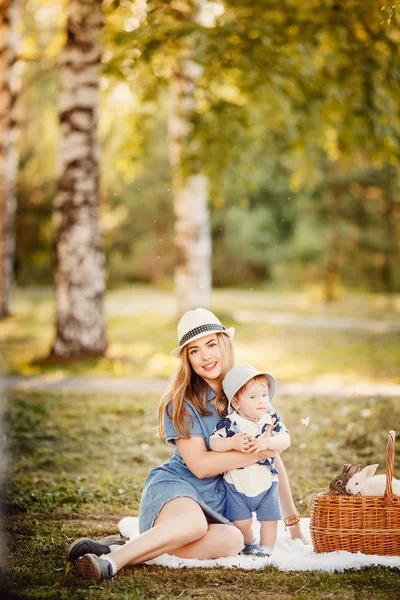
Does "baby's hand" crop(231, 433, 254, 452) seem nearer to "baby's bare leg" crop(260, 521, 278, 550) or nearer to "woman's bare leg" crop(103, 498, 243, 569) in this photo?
"woman's bare leg" crop(103, 498, 243, 569)

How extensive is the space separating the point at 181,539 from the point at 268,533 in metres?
0.45

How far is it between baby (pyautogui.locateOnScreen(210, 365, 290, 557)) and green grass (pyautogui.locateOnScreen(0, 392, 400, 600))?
0.29 m

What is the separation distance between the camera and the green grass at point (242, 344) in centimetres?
983

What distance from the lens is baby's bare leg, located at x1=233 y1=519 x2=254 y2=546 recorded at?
3.77 metres

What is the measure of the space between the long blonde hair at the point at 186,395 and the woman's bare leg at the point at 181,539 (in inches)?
13.1

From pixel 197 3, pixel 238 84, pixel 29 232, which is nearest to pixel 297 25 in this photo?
pixel 238 84

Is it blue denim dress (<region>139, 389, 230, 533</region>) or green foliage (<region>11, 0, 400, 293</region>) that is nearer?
blue denim dress (<region>139, 389, 230, 533</region>)

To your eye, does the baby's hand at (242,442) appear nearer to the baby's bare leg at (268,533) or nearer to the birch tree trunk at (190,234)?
the baby's bare leg at (268,533)

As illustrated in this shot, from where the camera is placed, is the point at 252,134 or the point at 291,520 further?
the point at 252,134

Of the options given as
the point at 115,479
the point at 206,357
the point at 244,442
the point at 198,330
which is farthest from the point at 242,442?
the point at 115,479

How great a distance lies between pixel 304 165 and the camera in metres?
11.8

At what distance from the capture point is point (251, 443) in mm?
3586

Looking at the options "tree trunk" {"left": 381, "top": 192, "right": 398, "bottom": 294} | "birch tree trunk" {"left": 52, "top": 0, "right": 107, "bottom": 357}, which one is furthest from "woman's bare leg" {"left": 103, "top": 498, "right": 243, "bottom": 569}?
"tree trunk" {"left": 381, "top": 192, "right": 398, "bottom": 294}

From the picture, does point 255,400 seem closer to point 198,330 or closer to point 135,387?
point 198,330
